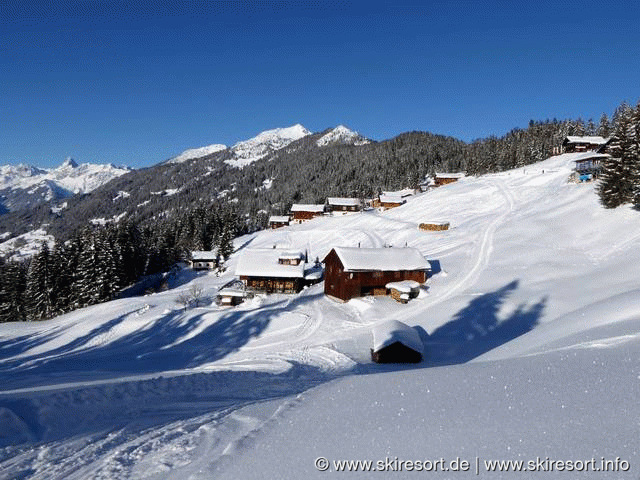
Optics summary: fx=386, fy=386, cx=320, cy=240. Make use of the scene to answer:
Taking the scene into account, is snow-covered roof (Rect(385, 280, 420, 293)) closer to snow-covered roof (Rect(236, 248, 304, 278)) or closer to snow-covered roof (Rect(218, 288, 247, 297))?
snow-covered roof (Rect(236, 248, 304, 278))

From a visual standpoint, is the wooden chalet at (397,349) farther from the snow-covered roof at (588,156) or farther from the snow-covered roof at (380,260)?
the snow-covered roof at (588,156)

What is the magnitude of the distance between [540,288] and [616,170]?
950 inches

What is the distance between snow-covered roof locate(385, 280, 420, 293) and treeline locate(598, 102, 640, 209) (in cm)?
2831

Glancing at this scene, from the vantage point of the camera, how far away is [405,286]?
4159 cm

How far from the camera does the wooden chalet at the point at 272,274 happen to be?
55.8m

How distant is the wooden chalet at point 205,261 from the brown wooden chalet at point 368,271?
1637 inches

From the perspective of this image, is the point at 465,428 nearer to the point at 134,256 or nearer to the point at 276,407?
the point at 276,407

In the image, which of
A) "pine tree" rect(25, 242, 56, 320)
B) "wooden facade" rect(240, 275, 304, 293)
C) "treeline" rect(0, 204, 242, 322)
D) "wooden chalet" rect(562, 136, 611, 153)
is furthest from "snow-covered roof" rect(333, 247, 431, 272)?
"wooden chalet" rect(562, 136, 611, 153)

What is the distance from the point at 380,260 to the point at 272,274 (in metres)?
17.4

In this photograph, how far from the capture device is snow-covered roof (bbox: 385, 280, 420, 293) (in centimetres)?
4121

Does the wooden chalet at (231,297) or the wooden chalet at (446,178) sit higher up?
the wooden chalet at (446,178)

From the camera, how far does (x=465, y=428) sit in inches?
235

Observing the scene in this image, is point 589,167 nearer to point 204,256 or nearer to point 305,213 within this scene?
point 305,213

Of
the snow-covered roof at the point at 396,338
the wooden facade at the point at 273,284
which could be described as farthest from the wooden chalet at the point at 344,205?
the snow-covered roof at the point at 396,338
